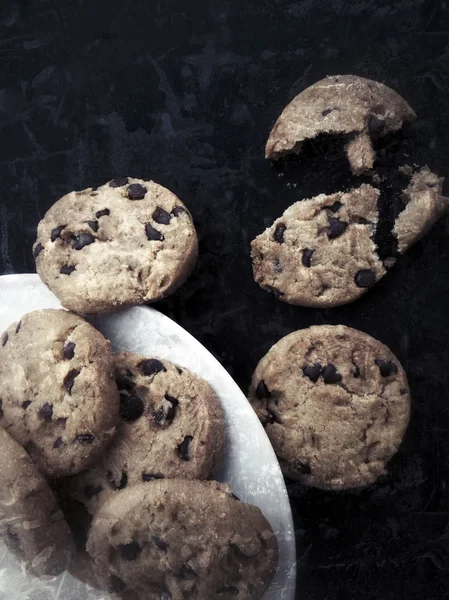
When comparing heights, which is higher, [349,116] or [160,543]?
[349,116]

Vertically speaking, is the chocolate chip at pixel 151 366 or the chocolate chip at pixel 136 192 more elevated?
the chocolate chip at pixel 136 192

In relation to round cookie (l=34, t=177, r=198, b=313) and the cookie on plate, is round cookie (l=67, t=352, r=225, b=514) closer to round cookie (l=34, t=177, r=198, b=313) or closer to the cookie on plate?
round cookie (l=34, t=177, r=198, b=313)

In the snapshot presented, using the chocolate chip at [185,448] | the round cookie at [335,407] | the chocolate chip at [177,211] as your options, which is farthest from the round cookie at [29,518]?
the chocolate chip at [177,211]

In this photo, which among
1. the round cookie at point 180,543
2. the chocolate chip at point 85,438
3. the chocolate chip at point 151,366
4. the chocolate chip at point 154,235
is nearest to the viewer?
the round cookie at point 180,543

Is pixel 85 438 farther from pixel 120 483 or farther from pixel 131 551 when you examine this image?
pixel 131 551

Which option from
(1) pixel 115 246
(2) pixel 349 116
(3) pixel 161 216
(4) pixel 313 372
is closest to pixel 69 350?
(1) pixel 115 246

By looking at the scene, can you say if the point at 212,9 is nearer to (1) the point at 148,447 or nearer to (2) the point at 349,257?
(2) the point at 349,257

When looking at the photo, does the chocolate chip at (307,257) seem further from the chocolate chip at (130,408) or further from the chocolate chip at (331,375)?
the chocolate chip at (130,408)
